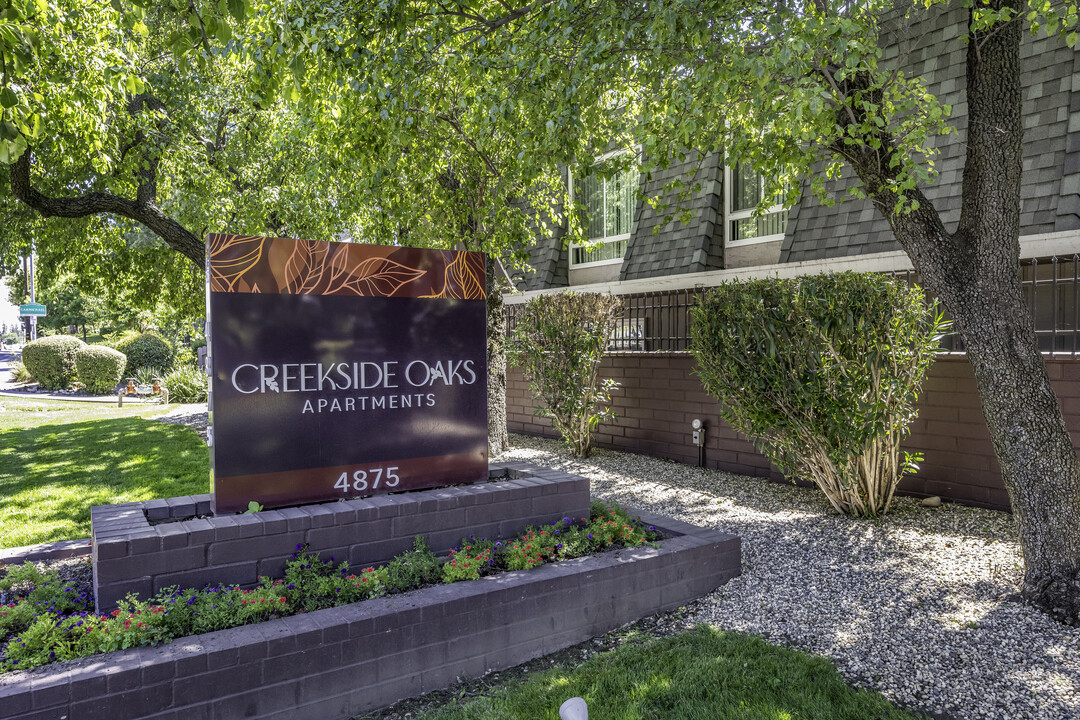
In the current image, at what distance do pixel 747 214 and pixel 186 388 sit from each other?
15567mm

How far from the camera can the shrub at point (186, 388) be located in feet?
61.4

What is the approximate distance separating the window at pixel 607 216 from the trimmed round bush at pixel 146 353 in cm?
1689

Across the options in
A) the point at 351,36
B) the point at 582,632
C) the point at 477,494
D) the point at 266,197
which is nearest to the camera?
the point at 582,632

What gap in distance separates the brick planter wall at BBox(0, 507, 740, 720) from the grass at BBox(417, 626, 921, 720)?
0.25m

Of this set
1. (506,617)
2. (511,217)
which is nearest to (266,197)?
(511,217)

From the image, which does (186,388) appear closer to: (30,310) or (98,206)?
(30,310)

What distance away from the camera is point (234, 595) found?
122 inches

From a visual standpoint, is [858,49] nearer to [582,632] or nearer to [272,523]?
[582,632]

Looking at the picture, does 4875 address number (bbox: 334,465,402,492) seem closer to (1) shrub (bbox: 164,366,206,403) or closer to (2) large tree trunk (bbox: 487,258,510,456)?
(2) large tree trunk (bbox: 487,258,510,456)

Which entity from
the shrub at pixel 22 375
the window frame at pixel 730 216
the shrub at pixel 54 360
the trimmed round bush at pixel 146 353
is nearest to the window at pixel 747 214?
the window frame at pixel 730 216

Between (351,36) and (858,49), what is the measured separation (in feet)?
11.1

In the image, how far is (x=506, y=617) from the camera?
3.37 m

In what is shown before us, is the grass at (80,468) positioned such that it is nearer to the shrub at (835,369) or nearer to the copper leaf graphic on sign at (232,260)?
the copper leaf graphic on sign at (232,260)

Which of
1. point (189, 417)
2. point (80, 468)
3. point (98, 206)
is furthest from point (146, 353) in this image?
point (80, 468)
